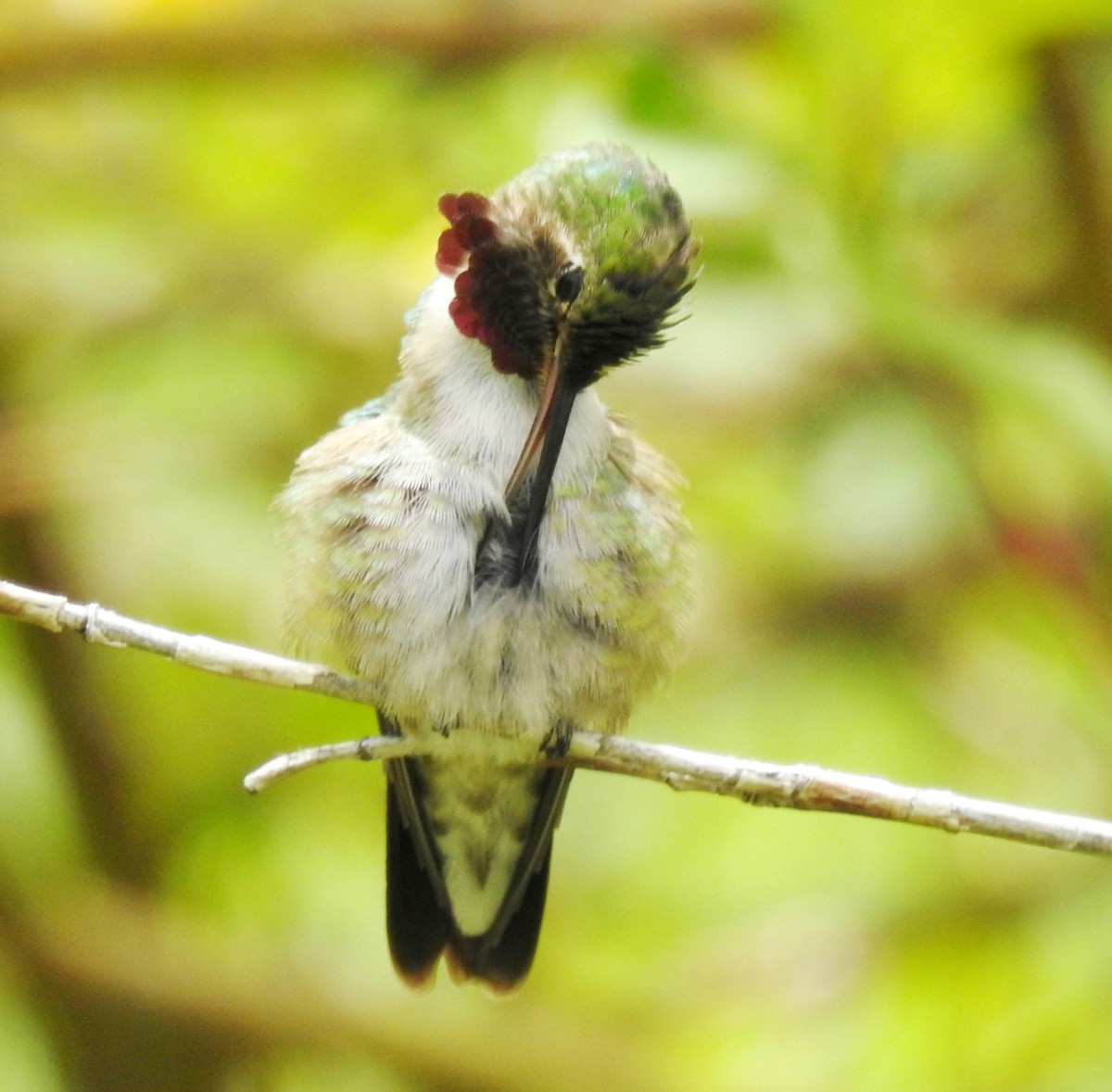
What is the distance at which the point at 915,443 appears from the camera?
398cm

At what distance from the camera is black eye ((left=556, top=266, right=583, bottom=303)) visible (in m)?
2.45

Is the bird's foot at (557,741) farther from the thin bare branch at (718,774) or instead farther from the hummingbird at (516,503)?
the thin bare branch at (718,774)

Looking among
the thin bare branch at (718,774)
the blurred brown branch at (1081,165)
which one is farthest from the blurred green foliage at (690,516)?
the thin bare branch at (718,774)

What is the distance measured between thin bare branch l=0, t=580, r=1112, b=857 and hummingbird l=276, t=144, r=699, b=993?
338mm

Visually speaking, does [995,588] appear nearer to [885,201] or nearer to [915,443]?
[915,443]

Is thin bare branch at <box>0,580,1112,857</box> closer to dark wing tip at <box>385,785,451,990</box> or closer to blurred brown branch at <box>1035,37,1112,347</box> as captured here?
dark wing tip at <box>385,785,451,990</box>

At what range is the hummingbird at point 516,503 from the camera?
2434 millimetres

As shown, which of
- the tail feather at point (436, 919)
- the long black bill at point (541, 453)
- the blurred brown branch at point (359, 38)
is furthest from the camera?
the blurred brown branch at point (359, 38)

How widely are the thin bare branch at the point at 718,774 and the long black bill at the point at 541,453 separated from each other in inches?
17.9

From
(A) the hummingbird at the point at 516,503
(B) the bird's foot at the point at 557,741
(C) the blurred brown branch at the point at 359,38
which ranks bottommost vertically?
(B) the bird's foot at the point at 557,741

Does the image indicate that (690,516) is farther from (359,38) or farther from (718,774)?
(718,774)

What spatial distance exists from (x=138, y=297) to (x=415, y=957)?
1.90 meters

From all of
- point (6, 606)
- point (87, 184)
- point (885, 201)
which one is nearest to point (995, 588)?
point (885, 201)

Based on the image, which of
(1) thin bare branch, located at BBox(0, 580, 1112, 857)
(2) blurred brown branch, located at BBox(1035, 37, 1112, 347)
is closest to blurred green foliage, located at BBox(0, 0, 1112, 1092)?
(2) blurred brown branch, located at BBox(1035, 37, 1112, 347)
